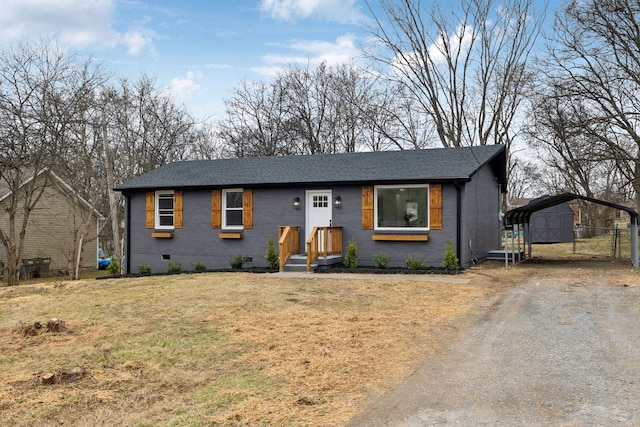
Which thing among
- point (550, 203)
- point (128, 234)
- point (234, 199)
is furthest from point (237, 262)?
point (550, 203)

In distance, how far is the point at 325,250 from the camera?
1448 centimetres

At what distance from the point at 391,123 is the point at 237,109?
31.9 ft

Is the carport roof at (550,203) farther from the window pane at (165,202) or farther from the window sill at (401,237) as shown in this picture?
the window pane at (165,202)

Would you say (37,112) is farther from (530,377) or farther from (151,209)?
(530,377)

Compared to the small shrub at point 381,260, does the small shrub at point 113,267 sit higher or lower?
lower

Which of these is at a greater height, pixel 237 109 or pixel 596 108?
pixel 237 109

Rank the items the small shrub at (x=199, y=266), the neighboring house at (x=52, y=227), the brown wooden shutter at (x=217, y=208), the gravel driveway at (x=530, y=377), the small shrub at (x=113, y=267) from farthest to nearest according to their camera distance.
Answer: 1. the neighboring house at (x=52, y=227)
2. the small shrub at (x=113, y=267)
3. the brown wooden shutter at (x=217, y=208)
4. the small shrub at (x=199, y=266)
5. the gravel driveway at (x=530, y=377)

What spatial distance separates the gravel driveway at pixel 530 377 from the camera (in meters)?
3.75

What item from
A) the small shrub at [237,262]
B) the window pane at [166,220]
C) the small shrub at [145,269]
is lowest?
the small shrub at [145,269]

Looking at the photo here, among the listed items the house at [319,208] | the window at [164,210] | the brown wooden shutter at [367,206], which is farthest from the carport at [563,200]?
the window at [164,210]

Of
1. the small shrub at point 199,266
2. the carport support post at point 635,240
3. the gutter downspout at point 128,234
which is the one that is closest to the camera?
the carport support post at point 635,240

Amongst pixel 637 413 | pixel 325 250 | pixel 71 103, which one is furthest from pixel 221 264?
pixel 637 413

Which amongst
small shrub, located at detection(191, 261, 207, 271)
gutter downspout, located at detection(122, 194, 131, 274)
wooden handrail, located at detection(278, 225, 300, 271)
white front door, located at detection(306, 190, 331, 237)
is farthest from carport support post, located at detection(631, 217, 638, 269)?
gutter downspout, located at detection(122, 194, 131, 274)

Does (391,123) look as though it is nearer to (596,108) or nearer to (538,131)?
(538,131)
